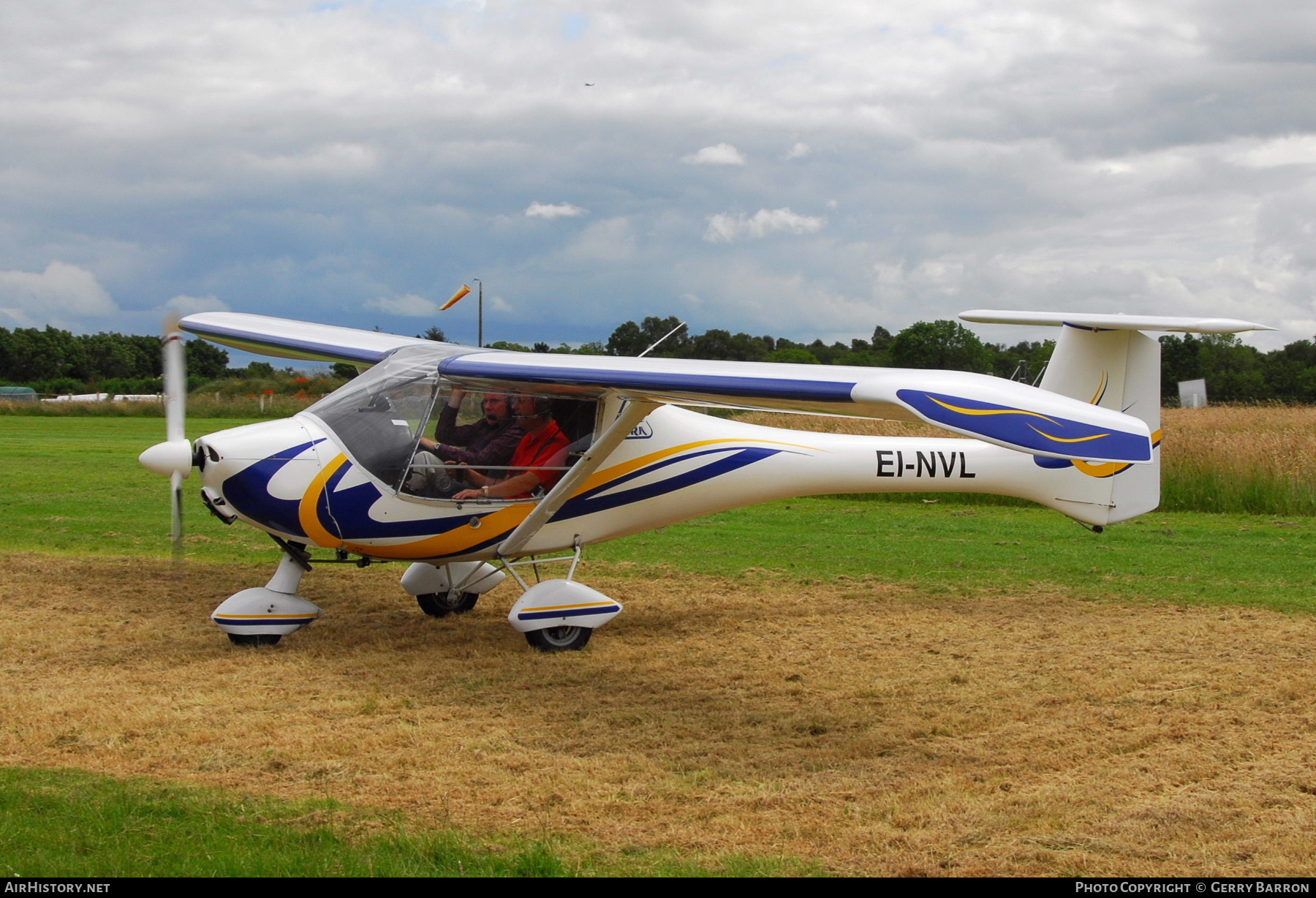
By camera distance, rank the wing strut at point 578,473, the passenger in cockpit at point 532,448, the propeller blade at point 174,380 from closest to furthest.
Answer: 1. the wing strut at point 578,473
2. the passenger in cockpit at point 532,448
3. the propeller blade at point 174,380

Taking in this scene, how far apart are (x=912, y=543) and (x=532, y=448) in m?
7.25

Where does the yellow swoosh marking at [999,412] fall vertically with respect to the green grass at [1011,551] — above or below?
above

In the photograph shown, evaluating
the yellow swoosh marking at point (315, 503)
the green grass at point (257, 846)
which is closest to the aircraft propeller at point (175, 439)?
the yellow swoosh marking at point (315, 503)

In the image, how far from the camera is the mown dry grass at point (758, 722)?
4.78 metres

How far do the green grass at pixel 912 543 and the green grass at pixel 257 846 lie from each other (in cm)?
735

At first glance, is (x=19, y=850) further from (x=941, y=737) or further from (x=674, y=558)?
(x=674, y=558)

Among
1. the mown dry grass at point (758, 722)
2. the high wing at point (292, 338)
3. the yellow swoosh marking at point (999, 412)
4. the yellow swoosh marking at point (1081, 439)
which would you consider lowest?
the mown dry grass at point (758, 722)

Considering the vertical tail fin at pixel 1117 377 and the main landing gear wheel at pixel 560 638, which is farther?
the vertical tail fin at pixel 1117 377

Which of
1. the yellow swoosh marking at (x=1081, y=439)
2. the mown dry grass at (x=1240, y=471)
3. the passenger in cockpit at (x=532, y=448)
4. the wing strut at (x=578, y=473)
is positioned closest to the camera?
the yellow swoosh marking at (x=1081, y=439)

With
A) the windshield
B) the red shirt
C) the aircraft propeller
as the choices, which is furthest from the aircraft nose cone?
the red shirt

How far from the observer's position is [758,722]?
6.54 meters

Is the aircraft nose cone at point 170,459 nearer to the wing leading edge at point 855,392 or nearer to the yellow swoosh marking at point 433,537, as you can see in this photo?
the yellow swoosh marking at point 433,537

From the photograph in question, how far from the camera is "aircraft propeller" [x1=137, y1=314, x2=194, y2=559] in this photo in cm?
782

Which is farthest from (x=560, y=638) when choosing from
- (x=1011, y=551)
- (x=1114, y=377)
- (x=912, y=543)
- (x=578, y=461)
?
(x=1011, y=551)
